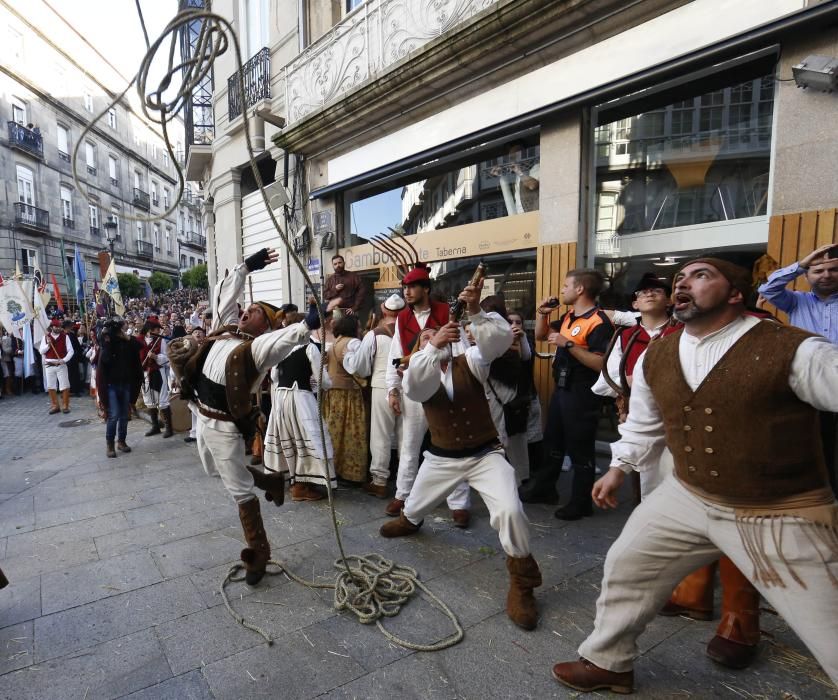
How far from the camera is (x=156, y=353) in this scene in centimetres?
812

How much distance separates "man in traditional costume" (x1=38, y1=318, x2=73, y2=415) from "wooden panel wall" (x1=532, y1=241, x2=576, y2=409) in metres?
9.61

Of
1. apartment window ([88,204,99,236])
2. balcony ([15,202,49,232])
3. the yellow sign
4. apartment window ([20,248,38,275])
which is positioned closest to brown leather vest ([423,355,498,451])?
the yellow sign

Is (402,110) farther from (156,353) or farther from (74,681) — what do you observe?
(74,681)

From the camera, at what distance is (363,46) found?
806cm

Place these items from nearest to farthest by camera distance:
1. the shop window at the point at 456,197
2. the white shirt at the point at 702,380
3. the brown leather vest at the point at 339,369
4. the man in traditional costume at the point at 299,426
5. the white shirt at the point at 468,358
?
1. the white shirt at the point at 702,380
2. the white shirt at the point at 468,358
3. the man in traditional costume at the point at 299,426
4. the brown leather vest at the point at 339,369
5. the shop window at the point at 456,197

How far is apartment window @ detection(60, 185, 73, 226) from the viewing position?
30.7 m

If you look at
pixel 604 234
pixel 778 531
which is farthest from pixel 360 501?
pixel 604 234

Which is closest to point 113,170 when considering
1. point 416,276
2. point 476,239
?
point 476,239

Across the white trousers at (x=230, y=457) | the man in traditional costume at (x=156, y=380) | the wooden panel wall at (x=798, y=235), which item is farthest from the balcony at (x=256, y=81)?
the wooden panel wall at (x=798, y=235)

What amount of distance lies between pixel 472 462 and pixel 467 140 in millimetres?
5165

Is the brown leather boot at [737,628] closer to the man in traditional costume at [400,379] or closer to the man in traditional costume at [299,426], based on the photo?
the man in traditional costume at [400,379]

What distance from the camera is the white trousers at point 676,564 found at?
1.66m

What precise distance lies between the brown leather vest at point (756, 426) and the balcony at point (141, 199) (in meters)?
43.2

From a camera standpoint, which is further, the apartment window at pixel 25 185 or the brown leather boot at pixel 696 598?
the apartment window at pixel 25 185
